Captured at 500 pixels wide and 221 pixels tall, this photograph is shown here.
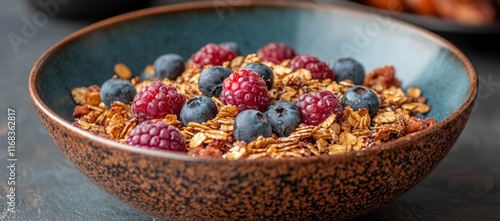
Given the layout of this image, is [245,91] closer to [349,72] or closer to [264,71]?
[264,71]

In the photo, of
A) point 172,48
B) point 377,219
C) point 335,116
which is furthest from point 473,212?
point 172,48

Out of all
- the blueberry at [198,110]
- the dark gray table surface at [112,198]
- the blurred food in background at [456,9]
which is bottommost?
the dark gray table surface at [112,198]

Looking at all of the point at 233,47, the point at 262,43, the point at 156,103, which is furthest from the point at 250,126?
the point at 262,43

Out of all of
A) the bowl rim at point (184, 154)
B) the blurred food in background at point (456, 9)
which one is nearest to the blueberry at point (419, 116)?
the bowl rim at point (184, 154)

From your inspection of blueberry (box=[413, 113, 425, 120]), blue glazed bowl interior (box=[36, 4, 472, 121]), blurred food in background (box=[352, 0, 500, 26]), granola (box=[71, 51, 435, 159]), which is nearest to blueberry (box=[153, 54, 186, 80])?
granola (box=[71, 51, 435, 159])

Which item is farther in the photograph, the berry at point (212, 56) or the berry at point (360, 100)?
the berry at point (212, 56)

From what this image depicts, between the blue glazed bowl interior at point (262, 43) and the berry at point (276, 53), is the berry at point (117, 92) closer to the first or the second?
the blue glazed bowl interior at point (262, 43)

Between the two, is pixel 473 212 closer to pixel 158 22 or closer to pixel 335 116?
pixel 335 116
